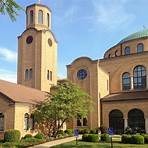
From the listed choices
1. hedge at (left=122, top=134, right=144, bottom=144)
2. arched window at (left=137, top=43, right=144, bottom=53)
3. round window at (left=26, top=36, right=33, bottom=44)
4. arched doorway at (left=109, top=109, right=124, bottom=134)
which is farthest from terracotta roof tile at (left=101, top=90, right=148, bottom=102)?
round window at (left=26, top=36, right=33, bottom=44)

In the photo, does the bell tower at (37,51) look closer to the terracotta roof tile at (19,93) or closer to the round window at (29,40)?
the round window at (29,40)

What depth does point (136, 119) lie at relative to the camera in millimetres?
41031

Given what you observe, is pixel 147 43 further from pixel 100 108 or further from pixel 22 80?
pixel 22 80

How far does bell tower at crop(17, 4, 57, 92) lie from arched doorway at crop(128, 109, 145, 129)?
14758 mm

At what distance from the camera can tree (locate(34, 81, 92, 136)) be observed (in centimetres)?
3628

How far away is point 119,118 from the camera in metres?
42.5

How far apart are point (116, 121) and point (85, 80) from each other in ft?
25.8

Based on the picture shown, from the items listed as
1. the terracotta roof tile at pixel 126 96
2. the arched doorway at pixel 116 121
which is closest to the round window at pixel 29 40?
the terracotta roof tile at pixel 126 96

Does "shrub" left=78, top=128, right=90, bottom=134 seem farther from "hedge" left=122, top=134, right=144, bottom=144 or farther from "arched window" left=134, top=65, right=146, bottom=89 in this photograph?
"arched window" left=134, top=65, right=146, bottom=89

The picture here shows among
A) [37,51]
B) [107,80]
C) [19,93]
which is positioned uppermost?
[37,51]

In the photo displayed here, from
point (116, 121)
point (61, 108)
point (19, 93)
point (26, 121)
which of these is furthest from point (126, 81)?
point (26, 121)

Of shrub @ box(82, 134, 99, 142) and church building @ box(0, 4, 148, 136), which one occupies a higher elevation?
church building @ box(0, 4, 148, 136)

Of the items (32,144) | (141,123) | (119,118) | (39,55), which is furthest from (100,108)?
(32,144)

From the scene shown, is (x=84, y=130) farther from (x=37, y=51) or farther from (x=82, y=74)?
(x=37, y=51)
